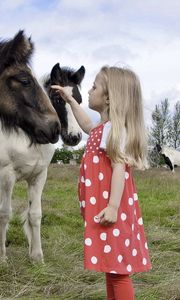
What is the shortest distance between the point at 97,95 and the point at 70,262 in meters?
2.12

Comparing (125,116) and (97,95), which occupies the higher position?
(97,95)

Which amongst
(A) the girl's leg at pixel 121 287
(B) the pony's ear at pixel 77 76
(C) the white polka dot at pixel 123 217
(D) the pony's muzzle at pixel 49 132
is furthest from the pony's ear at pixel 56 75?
(A) the girl's leg at pixel 121 287

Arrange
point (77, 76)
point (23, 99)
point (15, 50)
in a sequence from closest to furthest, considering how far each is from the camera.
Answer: point (23, 99) → point (15, 50) → point (77, 76)

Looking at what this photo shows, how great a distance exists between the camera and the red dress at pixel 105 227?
10.6 feet

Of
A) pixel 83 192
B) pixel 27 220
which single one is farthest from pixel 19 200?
pixel 83 192

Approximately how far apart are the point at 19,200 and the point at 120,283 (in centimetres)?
600

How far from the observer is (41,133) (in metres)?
4.05

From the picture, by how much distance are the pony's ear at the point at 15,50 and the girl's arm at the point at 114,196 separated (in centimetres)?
152

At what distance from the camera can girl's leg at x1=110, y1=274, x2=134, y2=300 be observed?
330cm

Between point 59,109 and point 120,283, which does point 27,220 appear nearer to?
point 59,109

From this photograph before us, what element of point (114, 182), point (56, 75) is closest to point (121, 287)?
point (114, 182)

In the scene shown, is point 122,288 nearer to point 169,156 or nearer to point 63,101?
point 63,101

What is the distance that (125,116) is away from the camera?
3340 millimetres

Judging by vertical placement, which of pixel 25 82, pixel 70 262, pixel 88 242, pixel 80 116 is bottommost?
pixel 70 262
